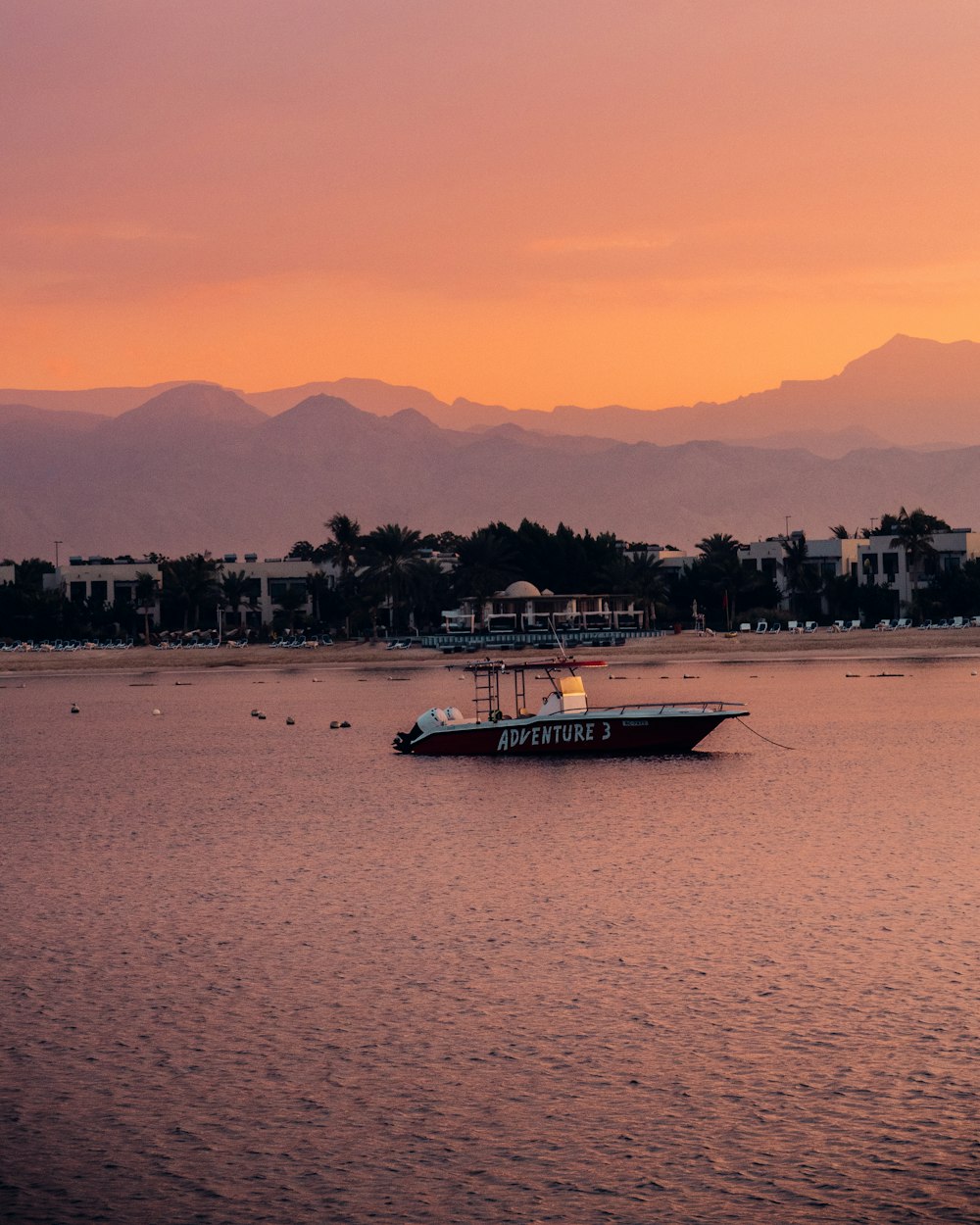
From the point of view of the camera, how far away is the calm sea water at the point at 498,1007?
20.0 metres

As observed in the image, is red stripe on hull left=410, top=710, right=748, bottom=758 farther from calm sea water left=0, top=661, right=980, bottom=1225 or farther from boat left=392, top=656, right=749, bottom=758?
calm sea water left=0, top=661, right=980, bottom=1225

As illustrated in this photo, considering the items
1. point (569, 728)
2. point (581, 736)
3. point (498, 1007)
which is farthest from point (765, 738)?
point (498, 1007)

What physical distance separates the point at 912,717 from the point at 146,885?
231ft

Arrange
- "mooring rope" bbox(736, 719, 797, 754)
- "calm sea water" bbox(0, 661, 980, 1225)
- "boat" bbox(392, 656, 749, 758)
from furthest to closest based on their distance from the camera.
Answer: "mooring rope" bbox(736, 719, 797, 754), "boat" bbox(392, 656, 749, 758), "calm sea water" bbox(0, 661, 980, 1225)

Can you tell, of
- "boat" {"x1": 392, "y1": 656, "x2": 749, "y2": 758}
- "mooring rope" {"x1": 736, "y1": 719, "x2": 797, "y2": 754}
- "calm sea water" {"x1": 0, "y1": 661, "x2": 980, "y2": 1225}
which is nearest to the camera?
"calm sea water" {"x1": 0, "y1": 661, "x2": 980, "y2": 1225}

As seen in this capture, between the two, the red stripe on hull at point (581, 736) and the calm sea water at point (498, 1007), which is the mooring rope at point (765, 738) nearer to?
the red stripe on hull at point (581, 736)

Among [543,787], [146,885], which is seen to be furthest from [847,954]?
[543,787]

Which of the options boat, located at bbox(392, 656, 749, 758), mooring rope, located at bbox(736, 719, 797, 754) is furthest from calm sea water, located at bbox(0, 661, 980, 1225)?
mooring rope, located at bbox(736, 719, 797, 754)

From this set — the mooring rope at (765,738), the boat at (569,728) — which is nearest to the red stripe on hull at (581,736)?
the boat at (569,728)

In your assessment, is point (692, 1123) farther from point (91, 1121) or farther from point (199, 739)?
point (199, 739)

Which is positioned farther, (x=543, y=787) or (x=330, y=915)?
(x=543, y=787)

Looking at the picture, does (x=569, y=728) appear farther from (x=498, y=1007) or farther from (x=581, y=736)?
(x=498, y=1007)

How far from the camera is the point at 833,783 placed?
221ft

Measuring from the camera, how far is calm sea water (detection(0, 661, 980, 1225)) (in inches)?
786
